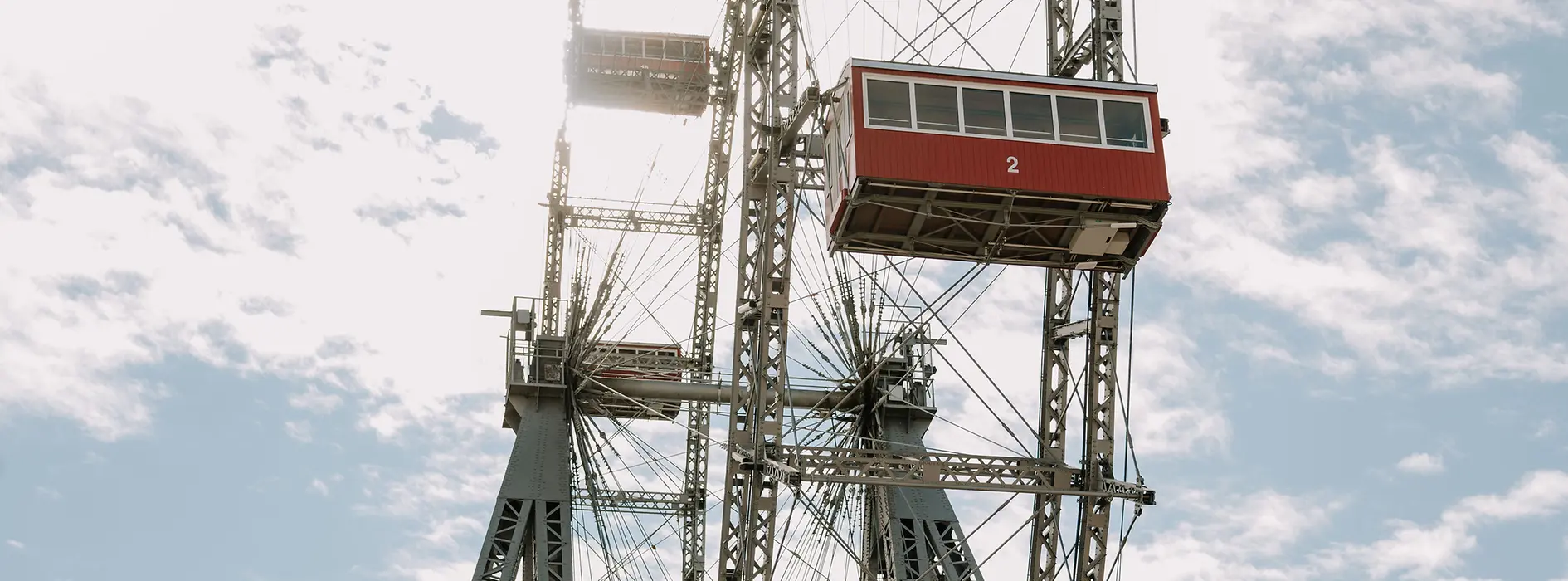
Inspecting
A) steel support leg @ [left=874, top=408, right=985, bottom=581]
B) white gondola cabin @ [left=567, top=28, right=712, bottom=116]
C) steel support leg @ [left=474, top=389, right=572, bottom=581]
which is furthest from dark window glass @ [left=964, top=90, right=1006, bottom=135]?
white gondola cabin @ [left=567, top=28, right=712, bottom=116]

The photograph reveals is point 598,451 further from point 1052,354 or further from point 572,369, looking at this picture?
point 1052,354

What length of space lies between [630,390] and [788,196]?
822 cm

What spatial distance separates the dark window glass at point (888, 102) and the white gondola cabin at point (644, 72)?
18.0 metres

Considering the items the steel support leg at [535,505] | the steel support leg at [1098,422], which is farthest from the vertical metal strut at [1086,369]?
the steel support leg at [535,505]

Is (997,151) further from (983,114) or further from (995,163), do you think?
(983,114)

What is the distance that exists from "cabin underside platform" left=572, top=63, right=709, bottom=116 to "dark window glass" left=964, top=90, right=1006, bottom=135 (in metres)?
18.4

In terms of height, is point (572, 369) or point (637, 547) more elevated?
point (572, 369)

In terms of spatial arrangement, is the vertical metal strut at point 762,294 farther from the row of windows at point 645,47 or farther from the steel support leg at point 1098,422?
the row of windows at point 645,47

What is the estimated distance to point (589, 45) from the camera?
40469 mm

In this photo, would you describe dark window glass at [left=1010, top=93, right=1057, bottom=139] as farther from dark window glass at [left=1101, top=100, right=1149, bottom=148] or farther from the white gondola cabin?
the white gondola cabin

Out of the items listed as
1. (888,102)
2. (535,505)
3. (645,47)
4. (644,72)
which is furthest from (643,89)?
(888,102)

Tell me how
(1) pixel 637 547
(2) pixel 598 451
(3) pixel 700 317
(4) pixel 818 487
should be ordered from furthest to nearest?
(3) pixel 700 317 → (1) pixel 637 547 → (2) pixel 598 451 → (4) pixel 818 487

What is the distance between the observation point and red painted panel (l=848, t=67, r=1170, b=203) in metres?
22.3

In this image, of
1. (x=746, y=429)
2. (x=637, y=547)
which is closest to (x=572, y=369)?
(x=637, y=547)
